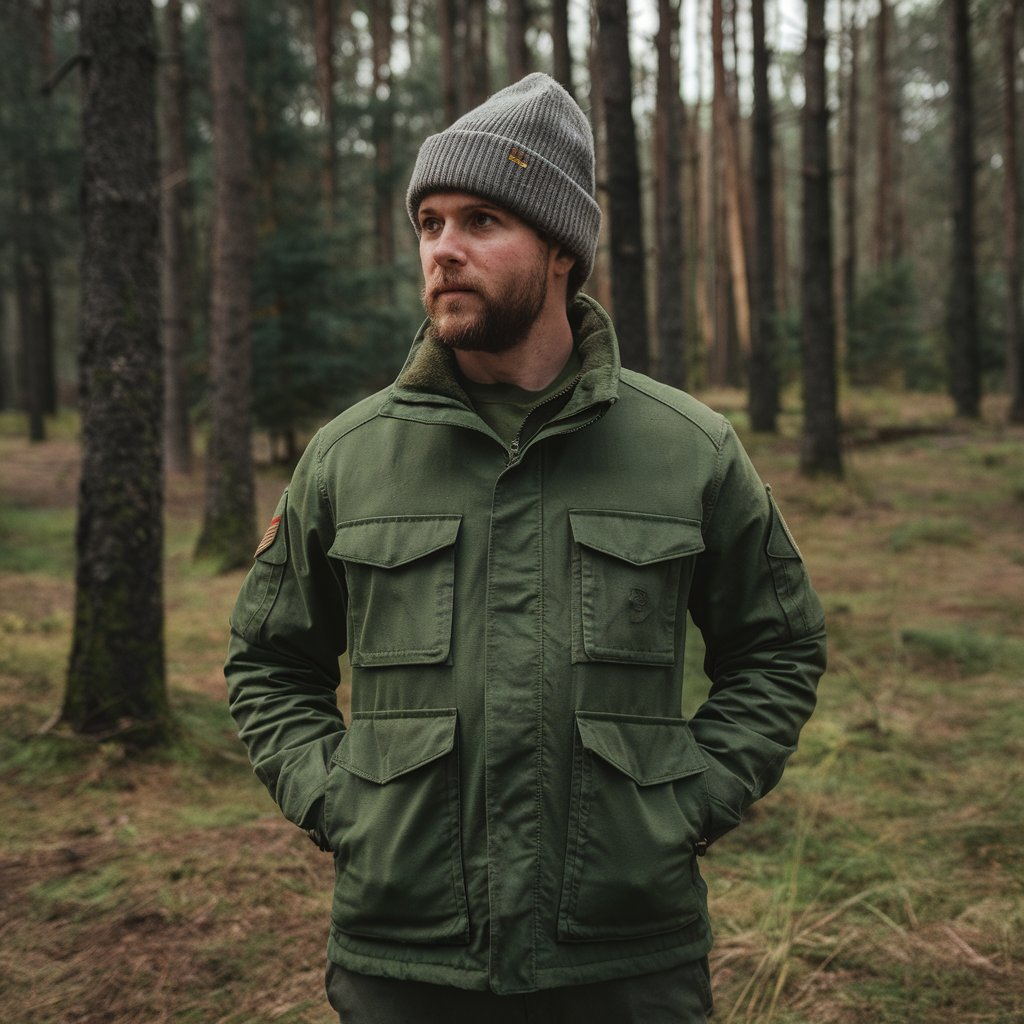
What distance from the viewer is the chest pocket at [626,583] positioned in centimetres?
193

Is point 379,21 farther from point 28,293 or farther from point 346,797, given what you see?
point 346,797

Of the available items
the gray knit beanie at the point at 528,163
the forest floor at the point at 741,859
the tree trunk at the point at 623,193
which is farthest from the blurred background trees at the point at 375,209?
the gray knit beanie at the point at 528,163

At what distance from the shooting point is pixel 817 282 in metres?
14.8

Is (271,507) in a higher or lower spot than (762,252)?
lower

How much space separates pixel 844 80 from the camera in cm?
3534

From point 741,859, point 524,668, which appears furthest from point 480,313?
point 741,859

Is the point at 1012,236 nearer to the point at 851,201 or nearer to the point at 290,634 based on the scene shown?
the point at 851,201

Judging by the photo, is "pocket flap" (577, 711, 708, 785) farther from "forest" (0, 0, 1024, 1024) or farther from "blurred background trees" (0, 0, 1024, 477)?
"blurred background trees" (0, 0, 1024, 477)

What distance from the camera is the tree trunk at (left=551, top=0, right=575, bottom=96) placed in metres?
13.8

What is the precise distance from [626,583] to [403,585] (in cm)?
43

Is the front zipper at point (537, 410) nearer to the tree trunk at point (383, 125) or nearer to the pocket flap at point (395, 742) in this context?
the pocket flap at point (395, 742)

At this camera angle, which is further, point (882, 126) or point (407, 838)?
point (882, 126)

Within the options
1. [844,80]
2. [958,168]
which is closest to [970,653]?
[958,168]

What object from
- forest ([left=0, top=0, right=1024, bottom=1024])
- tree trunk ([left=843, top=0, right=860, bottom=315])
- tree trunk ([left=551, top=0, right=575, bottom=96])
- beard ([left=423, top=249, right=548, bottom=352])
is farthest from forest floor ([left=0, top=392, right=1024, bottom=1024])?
tree trunk ([left=843, top=0, right=860, bottom=315])
